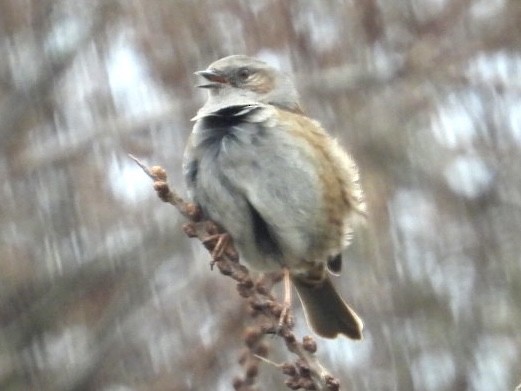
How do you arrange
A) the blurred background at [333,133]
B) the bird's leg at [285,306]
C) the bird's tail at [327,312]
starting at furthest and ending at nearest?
1. the blurred background at [333,133]
2. the bird's tail at [327,312]
3. the bird's leg at [285,306]

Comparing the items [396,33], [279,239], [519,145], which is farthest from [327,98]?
[279,239]

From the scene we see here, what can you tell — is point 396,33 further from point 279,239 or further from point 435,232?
point 279,239

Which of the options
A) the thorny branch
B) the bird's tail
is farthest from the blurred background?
the thorny branch

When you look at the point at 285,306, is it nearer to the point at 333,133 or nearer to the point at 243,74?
the point at 243,74

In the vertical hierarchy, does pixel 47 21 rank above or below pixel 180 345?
above

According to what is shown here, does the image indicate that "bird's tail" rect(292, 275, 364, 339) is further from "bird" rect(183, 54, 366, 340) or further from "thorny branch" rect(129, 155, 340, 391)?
"thorny branch" rect(129, 155, 340, 391)

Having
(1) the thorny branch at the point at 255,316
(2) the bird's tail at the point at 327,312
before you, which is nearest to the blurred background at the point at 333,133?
(2) the bird's tail at the point at 327,312

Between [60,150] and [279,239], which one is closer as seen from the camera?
[279,239]

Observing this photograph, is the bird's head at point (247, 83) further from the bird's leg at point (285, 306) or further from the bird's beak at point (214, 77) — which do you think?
the bird's leg at point (285, 306)
